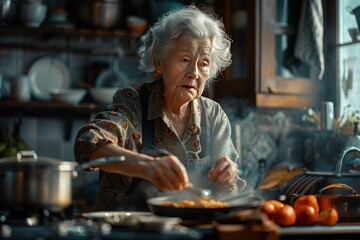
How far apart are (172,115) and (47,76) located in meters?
2.71

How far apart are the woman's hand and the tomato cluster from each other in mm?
293

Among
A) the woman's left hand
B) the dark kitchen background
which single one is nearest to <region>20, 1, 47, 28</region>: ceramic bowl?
the dark kitchen background

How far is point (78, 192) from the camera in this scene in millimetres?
5570

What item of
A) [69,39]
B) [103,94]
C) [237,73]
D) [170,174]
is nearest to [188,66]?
[170,174]

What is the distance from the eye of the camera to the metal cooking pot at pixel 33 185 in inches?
81.5

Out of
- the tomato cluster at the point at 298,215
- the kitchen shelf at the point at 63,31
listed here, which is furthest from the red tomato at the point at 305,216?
the kitchen shelf at the point at 63,31

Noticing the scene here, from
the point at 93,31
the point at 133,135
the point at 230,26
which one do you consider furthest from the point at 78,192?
the point at 133,135

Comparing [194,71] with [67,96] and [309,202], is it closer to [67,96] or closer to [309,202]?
[309,202]

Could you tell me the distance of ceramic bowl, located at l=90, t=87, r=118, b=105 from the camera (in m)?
5.39

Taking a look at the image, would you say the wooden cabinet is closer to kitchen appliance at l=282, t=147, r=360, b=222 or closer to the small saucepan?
kitchen appliance at l=282, t=147, r=360, b=222

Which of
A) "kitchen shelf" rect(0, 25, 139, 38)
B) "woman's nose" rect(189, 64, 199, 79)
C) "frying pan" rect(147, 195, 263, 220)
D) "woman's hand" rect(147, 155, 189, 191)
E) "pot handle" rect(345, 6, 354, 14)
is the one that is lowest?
"frying pan" rect(147, 195, 263, 220)

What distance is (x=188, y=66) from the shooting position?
9.79 feet

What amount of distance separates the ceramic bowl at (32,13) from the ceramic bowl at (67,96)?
0.53m

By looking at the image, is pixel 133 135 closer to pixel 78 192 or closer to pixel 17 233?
pixel 17 233
